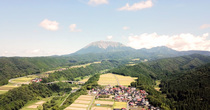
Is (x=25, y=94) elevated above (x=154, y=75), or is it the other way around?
(x=154, y=75)

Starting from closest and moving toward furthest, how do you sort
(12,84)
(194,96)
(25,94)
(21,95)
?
(194,96)
(21,95)
(25,94)
(12,84)

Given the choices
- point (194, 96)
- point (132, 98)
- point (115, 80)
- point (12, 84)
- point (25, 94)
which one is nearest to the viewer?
point (132, 98)

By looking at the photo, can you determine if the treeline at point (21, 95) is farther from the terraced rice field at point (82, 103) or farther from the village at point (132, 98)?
the village at point (132, 98)

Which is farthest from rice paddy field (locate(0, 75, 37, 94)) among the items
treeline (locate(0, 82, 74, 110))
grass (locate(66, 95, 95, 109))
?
grass (locate(66, 95, 95, 109))

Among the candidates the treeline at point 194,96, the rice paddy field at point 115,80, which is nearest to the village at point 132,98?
the treeline at point 194,96

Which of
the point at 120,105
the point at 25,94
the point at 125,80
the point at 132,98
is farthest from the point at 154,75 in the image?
the point at 25,94

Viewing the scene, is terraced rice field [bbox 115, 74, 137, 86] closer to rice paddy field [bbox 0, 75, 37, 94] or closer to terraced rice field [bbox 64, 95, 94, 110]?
terraced rice field [bbox 64, 95, 94, 110]

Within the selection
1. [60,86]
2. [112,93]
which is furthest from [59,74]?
[112,93]

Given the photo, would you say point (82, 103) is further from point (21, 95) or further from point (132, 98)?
point (21, 95)
